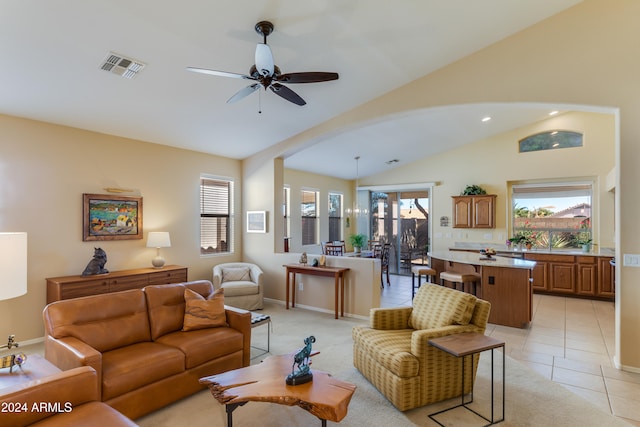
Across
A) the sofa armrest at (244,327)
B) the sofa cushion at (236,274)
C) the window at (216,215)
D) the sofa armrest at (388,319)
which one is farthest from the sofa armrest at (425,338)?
the window at (216,215)

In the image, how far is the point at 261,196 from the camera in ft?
20.4

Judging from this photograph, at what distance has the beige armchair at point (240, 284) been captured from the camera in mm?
5230

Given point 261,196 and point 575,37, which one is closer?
point 575,37

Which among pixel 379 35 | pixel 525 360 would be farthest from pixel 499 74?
pixel 525 360

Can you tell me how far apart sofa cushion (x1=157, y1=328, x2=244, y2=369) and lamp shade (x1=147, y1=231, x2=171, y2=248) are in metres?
2.26

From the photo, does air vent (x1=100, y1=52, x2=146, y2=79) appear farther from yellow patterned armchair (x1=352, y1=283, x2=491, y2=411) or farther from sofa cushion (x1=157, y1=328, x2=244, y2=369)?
yellow patterned armchair (x1=352, y1=283, x2=491, y2=411)

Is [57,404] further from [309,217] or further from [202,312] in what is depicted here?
[309,217]

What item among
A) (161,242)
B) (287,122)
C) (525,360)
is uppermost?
(287,122)

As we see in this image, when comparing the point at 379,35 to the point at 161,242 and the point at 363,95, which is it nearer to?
the point at 363,95

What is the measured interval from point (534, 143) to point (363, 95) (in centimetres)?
486

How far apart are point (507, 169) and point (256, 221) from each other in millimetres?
5759

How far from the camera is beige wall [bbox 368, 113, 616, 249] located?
21.3 ft

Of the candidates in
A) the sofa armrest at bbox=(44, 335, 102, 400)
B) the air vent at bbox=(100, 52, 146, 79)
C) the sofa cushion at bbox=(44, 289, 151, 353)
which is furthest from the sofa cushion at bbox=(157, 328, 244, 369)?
the air vent at bbox=(100, 52, 146, 79)

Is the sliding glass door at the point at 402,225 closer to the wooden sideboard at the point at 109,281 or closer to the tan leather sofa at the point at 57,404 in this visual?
the wooden sideboard at the point at 109,281
